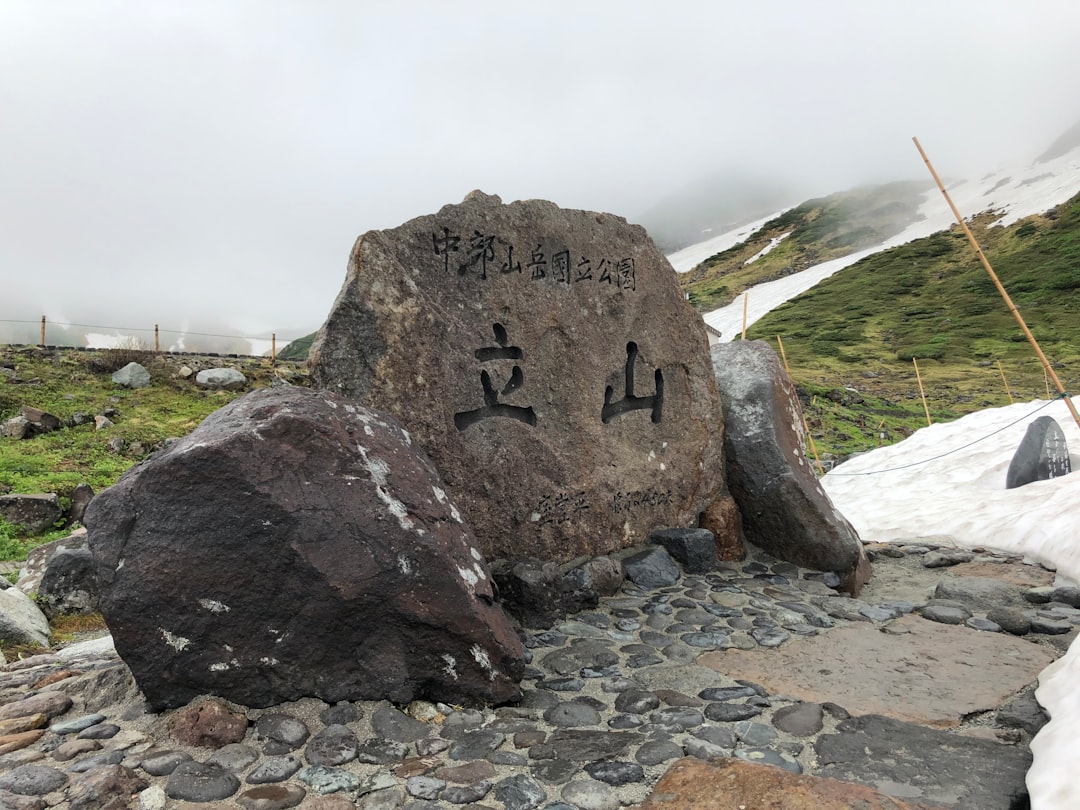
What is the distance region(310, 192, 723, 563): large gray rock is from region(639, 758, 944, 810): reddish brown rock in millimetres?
2863

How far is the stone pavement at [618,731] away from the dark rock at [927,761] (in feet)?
0.03

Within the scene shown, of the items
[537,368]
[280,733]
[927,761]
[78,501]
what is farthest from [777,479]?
[78,501]

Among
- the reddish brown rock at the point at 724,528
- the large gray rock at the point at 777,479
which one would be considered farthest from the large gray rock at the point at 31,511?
the large gray rock at the point at 777,479

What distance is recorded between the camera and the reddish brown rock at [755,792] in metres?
2.79

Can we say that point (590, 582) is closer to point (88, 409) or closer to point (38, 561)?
point (38, 561)

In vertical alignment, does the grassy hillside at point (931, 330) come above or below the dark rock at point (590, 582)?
above

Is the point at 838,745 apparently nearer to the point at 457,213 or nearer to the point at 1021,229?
the point at 457,213

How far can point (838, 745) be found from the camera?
3.42m

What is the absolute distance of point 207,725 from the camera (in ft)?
11.0

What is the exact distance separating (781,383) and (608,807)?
5.48 meters

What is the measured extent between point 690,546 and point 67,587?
19.2 ft

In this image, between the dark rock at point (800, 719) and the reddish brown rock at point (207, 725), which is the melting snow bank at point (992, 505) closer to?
the dark rock at point (800, 719)

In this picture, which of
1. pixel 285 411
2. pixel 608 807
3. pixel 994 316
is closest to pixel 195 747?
pixel 285 411

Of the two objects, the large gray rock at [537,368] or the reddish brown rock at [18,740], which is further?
the large gray rock at [537,368]
